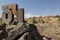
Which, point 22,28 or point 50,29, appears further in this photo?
point 50,29

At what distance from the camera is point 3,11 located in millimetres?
24812

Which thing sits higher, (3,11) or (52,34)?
(3,11)

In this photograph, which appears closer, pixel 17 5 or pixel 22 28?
pixel 22 28

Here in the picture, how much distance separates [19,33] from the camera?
663 inches

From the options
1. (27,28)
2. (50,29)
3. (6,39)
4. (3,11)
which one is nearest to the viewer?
(6,39)

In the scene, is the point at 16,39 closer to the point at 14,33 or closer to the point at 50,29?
the point at 14,33

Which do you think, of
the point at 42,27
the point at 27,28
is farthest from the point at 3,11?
the point at 27,28

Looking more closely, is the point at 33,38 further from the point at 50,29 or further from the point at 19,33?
the point at 50,29

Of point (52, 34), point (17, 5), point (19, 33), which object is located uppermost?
→ point (17, 5)

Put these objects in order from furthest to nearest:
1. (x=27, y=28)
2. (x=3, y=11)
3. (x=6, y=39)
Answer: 1. (x=3, y=11)
2. (x=27, y=28)
3. (x=6, y=39)

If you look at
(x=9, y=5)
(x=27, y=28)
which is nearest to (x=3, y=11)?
(x=9, y=5)

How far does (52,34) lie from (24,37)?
930 centimetres

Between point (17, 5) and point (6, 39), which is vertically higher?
point (17, 5)

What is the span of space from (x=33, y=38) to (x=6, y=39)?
2453mm
